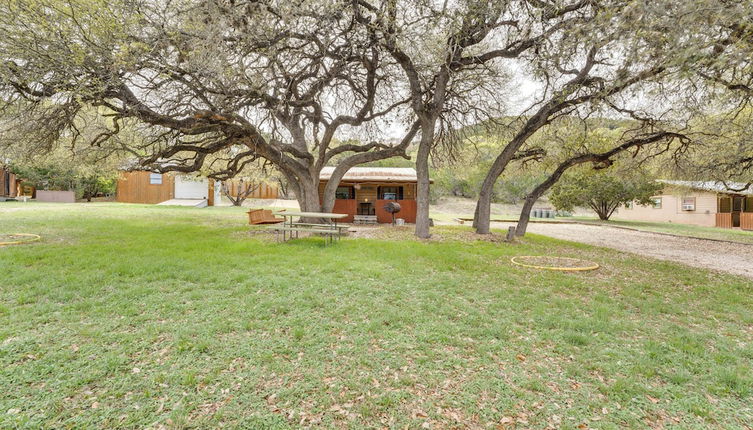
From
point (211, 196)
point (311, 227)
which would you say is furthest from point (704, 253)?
point (211, 196)

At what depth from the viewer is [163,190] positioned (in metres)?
29.3

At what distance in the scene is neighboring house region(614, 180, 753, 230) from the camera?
20328 millimetres

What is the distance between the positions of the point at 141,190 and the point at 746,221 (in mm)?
44100

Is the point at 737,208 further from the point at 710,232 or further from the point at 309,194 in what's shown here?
the point at 309,194

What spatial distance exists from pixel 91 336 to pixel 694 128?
1703cm

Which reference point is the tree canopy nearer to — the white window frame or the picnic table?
the picnic table

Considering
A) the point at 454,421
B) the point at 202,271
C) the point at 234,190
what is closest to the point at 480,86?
the point at 202,271

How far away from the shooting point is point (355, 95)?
11953 mm

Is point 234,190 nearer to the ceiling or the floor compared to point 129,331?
nearer to the ceiling

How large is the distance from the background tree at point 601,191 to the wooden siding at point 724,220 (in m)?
3.68

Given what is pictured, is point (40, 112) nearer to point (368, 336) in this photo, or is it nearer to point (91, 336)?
point (91, 336)

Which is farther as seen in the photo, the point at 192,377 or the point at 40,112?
the point at 40,112

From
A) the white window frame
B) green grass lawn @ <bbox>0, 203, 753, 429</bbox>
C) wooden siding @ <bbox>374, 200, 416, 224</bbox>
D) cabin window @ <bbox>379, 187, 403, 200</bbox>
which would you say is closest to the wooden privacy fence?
cabin window @ <bbox>379, 187, 403, 200</bbox>

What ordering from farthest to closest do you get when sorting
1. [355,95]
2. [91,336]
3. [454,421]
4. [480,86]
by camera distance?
[355,95] < [480,86] < [91,336] < [454,421]
